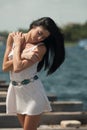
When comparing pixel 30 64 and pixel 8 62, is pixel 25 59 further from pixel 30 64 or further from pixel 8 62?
pixel 8 62

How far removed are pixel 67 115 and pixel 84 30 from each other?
134 m

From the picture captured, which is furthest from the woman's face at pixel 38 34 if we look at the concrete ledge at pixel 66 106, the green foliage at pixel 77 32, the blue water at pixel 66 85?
the green foliage at pixel 77 32

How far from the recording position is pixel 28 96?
222 inches

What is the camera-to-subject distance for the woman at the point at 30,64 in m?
5.60

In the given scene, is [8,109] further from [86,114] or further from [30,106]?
[86,114]

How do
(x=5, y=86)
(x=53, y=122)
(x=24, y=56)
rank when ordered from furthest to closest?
(x=5, y=86) → (x=53, y=122) → (x=24, y=56)

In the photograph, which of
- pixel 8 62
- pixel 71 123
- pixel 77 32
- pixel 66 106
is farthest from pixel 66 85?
pixel 77 32

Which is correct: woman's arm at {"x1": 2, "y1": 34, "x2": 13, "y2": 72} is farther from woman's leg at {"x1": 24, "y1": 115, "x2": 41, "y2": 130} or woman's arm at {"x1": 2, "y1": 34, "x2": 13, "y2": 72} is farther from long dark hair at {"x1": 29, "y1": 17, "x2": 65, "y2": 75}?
woman's leg at {"x1": 24, "y1": 115, "x2": 41, "y2": 130}

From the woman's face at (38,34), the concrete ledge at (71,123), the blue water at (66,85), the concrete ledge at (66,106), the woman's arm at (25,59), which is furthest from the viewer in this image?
the blue water at (66,85)

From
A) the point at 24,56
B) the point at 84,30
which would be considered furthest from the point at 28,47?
the point at 84,30

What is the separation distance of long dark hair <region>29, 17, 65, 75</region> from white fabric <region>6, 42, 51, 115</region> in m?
0.21

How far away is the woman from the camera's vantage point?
18.4 feet

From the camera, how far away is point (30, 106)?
5.62m

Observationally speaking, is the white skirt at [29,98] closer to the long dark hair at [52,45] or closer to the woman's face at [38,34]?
the long dark hair at [52,45]
